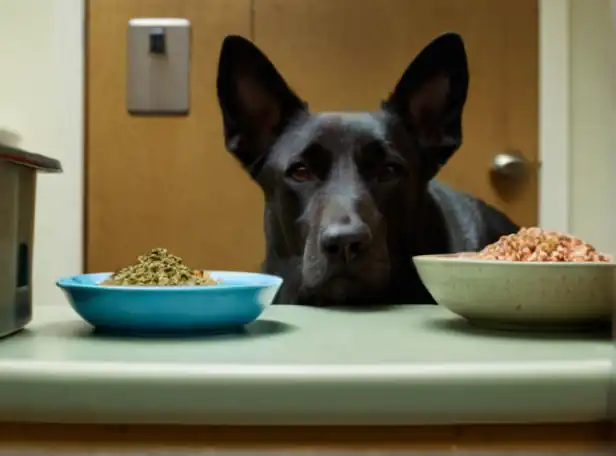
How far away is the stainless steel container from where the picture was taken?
62 cm

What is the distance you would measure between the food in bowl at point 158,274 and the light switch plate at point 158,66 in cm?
94

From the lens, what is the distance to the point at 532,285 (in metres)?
0.64

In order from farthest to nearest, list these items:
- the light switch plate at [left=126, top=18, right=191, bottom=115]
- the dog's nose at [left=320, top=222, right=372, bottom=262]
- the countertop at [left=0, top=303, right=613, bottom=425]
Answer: the light switch plate at [left=126, top=18, right=191, bottom=115], the dog's nose at [left=320, top=222, right=372, bottom=262], the countertop at [left=0, top=303, right=613, bottom=425]

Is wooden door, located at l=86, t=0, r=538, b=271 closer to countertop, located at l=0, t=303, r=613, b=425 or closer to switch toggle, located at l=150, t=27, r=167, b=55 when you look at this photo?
switch toggle, located at l=150, t=27, r=167, b=55

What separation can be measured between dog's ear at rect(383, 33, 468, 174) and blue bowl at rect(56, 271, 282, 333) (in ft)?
2.21

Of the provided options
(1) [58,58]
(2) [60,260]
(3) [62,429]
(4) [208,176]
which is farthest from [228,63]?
(3) [62,429]

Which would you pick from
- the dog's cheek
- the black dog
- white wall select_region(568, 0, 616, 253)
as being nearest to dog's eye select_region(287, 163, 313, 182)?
the black dog

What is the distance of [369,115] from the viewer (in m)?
1.23

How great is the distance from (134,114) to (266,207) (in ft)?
1.59

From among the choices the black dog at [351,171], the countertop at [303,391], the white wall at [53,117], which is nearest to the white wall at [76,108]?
the white wall at [53,117]

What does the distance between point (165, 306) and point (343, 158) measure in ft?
1.93

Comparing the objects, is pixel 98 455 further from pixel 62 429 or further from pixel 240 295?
pixel 240 295

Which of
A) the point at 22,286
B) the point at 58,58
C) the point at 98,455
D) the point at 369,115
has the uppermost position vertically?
the point at 58,58

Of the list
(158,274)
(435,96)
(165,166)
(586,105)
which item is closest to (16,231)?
(158,274)
